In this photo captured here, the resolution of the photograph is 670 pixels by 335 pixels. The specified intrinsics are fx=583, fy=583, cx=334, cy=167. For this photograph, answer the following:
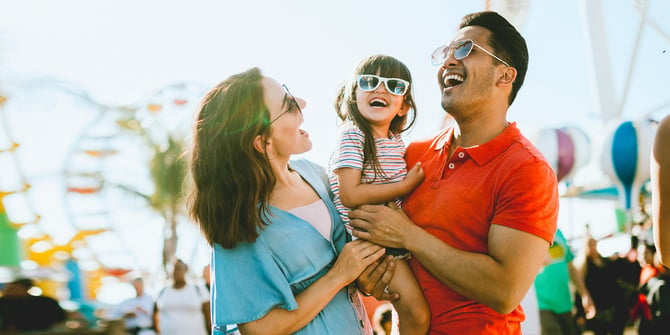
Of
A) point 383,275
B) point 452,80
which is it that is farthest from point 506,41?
point 383,275

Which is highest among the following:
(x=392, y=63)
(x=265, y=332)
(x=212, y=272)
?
(x=392, y=63)

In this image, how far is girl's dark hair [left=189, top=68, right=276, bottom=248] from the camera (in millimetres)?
2088

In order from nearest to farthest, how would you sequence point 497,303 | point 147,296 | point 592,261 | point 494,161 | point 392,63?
point 497,303 < point 494,161 < point 392,63 < point 592,261 < point 147,296

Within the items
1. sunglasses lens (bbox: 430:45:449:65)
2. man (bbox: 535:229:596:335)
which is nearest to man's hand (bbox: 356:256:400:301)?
sunglasses lens (bbox: 430:45:449:65)

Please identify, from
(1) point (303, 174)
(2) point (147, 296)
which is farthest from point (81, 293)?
(1) point (303, 174)

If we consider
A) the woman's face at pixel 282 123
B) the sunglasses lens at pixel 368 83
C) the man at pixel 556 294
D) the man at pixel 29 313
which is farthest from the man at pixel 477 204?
the man at pixel 29 313

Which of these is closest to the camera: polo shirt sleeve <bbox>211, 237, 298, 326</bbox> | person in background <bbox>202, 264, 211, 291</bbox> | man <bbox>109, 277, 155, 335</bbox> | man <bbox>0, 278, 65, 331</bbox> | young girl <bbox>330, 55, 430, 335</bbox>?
polo shirt sleeve <bbox>211, 237, 298, 326</bbox>

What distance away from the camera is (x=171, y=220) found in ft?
66.4

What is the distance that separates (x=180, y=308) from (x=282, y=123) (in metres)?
4.98

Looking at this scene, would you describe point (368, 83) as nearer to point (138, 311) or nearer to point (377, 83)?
point (377, 83)

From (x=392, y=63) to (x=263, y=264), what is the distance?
102 centimetres

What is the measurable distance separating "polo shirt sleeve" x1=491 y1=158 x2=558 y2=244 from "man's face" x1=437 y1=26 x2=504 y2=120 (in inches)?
13.7

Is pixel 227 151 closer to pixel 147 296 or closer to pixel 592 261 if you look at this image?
pixel 592 261

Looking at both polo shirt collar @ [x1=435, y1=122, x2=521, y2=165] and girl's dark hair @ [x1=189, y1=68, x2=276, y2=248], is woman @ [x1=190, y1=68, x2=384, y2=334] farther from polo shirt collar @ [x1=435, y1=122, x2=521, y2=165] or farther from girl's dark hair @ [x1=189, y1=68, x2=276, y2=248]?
polo shirt collar @ [x1=435, y1=122, x2=521, y2=165]
